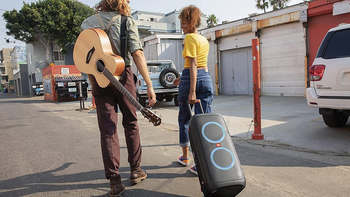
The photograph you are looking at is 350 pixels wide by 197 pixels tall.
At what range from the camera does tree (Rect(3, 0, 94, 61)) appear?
28.2 metres

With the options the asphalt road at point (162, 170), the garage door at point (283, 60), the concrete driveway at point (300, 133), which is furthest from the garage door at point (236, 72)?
the asphalt road at point (162, 170)

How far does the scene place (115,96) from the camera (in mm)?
2674

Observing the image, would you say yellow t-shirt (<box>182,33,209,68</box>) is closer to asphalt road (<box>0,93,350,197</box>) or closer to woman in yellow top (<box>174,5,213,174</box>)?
woman in yellow top (<box>174,5,213,174</box>)

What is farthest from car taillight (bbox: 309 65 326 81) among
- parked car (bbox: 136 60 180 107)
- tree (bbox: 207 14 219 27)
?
tree (bbox: 207 14 219 27)

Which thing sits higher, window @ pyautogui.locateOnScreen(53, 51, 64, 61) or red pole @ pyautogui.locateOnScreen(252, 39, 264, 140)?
window @ pyautogui.locateOnScreen(53, 51, 64, 61)

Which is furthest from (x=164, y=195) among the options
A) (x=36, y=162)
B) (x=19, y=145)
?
(x=19, y=145)

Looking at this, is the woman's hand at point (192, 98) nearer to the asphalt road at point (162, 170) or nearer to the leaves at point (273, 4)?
the asphalt road at point (162, 170)

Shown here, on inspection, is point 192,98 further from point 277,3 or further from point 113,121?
point 277,3

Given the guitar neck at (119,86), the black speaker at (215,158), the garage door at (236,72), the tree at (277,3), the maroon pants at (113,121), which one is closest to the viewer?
the black speaker at (215,158)

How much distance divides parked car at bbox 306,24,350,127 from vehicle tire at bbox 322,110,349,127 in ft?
1.96

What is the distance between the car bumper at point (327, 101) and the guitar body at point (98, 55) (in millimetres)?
3271

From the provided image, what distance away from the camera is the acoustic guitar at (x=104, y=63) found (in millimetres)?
2438

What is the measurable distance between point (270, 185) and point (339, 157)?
1391 mm

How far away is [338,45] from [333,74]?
49cm
